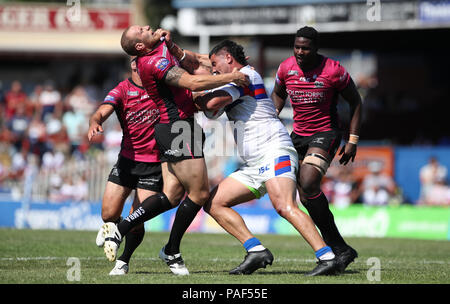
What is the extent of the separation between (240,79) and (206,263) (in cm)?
284

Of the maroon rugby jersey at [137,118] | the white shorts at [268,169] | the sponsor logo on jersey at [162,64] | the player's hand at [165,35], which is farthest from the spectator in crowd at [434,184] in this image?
the sponsor logo on jersey at [162,64]

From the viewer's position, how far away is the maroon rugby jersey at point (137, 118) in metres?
8.95

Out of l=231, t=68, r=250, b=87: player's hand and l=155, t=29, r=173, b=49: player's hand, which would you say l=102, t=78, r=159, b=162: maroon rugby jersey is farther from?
l=231, t=68, r=250, b=87: player's hand

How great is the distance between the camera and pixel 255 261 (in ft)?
26.2

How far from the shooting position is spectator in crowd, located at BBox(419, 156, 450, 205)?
822 inches

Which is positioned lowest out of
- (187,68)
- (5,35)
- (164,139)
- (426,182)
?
(426,182)

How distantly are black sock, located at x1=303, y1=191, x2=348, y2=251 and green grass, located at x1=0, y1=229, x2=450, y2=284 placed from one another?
1.32 feet

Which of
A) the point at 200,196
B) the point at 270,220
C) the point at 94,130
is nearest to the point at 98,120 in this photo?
the point at 94,130

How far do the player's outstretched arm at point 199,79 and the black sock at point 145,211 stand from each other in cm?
132

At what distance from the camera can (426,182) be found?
21609mm

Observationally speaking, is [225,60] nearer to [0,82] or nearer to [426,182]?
[426,182]

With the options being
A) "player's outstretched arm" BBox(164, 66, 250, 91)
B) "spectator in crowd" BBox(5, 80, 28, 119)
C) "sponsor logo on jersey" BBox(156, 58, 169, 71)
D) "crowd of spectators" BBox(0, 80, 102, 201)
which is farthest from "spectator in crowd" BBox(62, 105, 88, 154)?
"player's outstretched arm" BBox(164, 66, 250, 91)

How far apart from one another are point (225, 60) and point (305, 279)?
8.45ft

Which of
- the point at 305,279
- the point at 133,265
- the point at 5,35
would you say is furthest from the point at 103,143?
the point at 305,279
